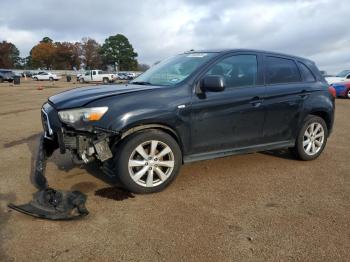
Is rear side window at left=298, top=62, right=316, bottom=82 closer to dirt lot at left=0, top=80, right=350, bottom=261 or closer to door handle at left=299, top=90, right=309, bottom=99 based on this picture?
door handle at left=299, top=90, right=309, bottom=99

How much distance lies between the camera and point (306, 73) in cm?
547

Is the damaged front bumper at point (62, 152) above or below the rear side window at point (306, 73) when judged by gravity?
below

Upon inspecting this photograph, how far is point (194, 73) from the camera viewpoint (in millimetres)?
4301

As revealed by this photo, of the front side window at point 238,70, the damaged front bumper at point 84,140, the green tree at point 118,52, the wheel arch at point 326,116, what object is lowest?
the damaged front bumper at point 84,140

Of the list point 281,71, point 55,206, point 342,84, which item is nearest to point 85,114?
point 55,206

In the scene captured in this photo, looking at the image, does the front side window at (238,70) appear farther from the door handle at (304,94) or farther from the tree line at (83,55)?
the tree line at (83,55)

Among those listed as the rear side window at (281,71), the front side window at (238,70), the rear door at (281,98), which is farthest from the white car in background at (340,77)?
the front side window at (238,70)

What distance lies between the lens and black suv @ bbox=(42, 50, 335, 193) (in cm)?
380

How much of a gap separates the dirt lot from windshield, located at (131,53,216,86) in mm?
1329

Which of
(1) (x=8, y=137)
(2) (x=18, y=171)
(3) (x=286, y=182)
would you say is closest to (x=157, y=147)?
(3) (x=286, y=182)

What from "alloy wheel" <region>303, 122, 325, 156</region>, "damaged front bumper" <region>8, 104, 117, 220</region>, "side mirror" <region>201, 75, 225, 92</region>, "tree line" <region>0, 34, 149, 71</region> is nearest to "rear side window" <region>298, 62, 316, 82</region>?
"alloy wheel" <region>303, 122, 325, 156</region>

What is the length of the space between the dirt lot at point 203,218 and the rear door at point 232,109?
53 cm

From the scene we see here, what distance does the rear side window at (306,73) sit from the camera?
5.42 metres

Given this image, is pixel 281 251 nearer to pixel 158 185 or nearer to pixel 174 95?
pixel 158 185
